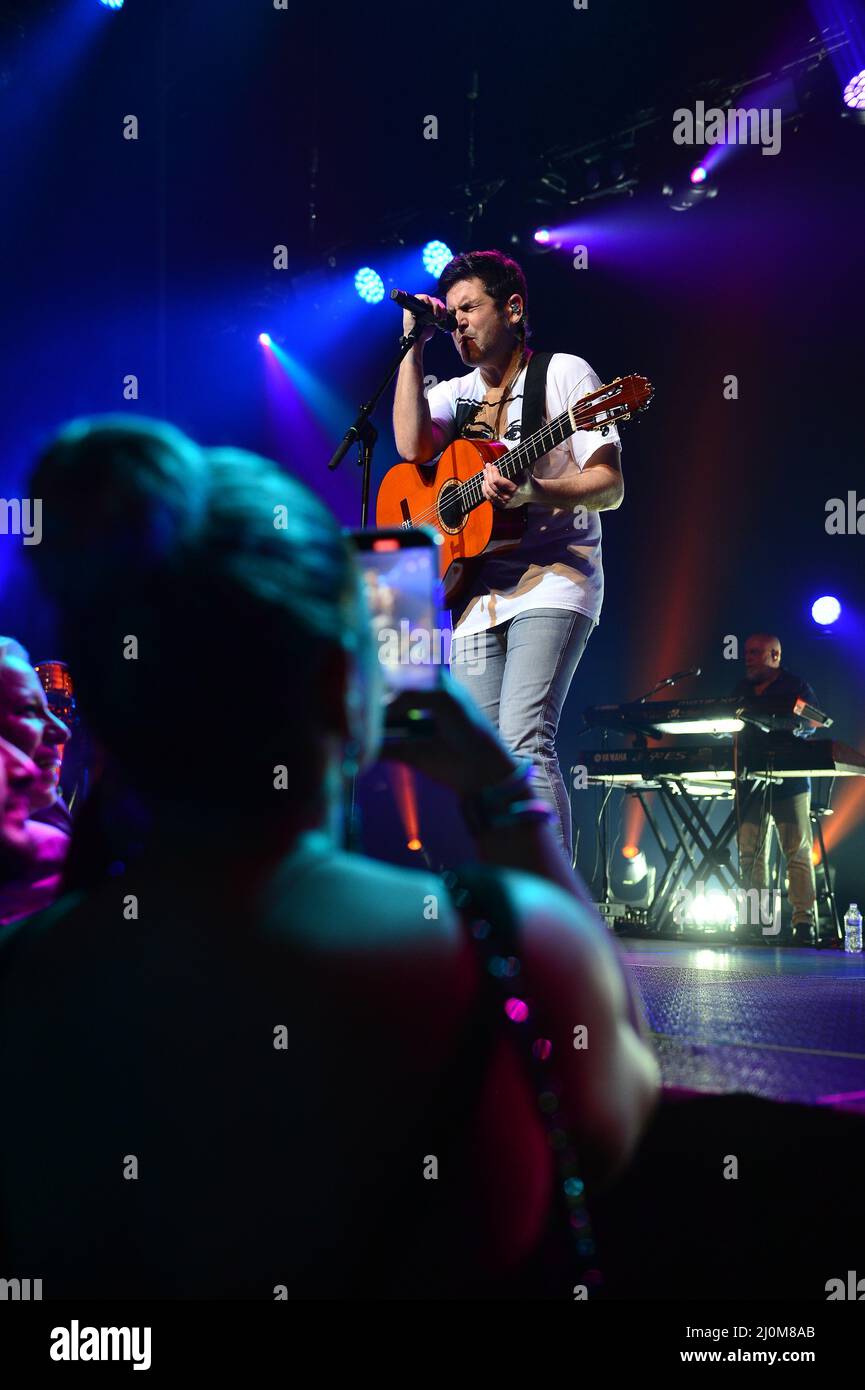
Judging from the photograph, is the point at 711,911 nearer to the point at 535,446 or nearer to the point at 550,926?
the point at 535,446

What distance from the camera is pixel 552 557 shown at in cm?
298

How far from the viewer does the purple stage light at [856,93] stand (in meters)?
5.56

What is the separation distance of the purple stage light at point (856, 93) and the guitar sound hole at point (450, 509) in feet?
13.6

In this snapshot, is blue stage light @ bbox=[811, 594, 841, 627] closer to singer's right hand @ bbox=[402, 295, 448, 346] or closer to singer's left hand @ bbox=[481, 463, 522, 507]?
singer's right hand @ bbox=[402, 295, 448, 346]

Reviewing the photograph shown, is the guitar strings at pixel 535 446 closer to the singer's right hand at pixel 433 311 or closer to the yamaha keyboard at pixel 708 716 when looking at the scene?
the singer's right hand at pixel 433 311

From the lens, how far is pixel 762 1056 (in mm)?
1501

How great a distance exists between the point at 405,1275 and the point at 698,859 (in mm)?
8091

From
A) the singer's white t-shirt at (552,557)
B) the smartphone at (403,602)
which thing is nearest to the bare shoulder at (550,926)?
the smartphone at (403,602)

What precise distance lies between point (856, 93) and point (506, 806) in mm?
6243

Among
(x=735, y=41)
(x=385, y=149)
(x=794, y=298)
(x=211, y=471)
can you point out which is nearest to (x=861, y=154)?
(x=794, y=298)

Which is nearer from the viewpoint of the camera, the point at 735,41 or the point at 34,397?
the point at 735,41

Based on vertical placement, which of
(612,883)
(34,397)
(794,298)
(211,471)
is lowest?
(612,883)

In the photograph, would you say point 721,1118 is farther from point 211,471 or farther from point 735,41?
point 735,41

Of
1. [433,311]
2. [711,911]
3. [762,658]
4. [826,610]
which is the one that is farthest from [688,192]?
[711,911]
